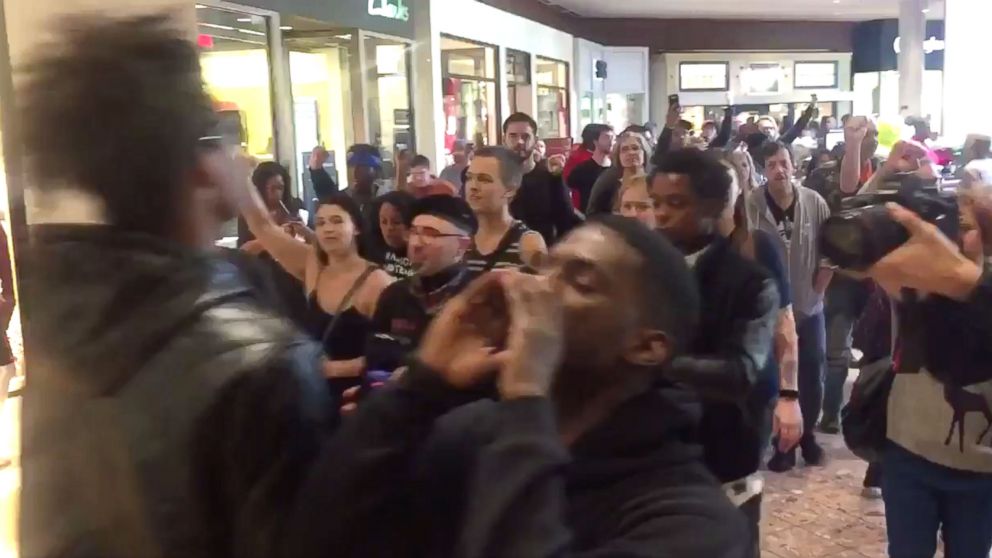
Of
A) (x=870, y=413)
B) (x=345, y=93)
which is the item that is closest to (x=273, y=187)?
(x=870, y=413)

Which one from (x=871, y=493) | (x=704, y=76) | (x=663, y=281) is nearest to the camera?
(x=663, y=281)

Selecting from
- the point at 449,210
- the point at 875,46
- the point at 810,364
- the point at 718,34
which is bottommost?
the point at 810,364

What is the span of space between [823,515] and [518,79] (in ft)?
30.5

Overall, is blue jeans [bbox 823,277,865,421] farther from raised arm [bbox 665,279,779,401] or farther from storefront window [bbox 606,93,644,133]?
storefront window [bbox 606,93,644,133]

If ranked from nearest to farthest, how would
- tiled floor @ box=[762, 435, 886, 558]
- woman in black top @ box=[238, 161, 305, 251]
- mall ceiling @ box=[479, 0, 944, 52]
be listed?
tiled floor @ box=[762, 435, 886, 558], woman in black top @ box=[238, 161, 305, 251], mall ceiling @ box=[479, 0, 944, 52]

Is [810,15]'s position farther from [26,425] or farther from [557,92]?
[26,425]

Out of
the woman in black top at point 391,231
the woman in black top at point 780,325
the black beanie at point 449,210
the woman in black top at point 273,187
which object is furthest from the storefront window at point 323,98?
the woman in black top at point 780,325

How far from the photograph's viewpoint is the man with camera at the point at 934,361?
1821 mm

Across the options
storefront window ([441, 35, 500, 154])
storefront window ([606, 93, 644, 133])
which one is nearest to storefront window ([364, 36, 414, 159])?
storefront window ([441, 35, 500, 154])

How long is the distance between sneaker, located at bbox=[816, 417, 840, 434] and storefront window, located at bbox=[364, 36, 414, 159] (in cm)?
467

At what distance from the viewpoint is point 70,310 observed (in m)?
0.97

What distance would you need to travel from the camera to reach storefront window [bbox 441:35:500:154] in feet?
32.9

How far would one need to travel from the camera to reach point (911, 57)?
43.0ft

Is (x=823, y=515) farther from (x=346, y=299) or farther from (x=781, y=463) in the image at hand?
(x=346, y=299)
